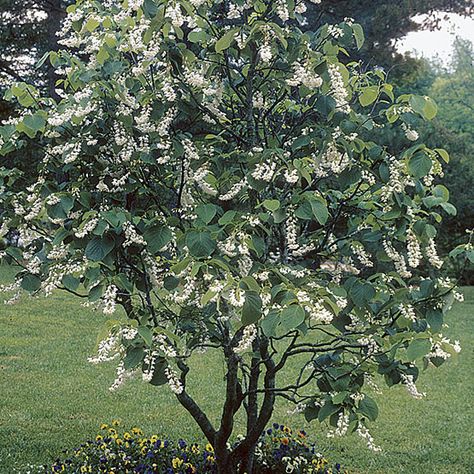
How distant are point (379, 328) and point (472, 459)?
2.93m

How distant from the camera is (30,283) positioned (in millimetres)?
2980

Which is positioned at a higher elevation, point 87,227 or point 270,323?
point 87,227

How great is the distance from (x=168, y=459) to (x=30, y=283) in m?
1.63

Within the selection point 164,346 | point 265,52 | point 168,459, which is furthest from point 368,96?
point 168,459

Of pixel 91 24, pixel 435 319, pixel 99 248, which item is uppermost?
pixel 91 24

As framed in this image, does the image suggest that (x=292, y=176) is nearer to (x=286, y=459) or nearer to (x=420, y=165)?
(x=420, y=165)

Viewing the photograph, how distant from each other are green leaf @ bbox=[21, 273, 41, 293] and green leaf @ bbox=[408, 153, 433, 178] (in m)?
1.58

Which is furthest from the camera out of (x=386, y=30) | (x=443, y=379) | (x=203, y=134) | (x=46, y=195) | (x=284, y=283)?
(x=386, y=30)

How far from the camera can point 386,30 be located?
12.9 metres

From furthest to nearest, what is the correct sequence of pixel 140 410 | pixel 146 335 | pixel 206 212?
pixel 140 410
pixel 206 212
pixel 146 335

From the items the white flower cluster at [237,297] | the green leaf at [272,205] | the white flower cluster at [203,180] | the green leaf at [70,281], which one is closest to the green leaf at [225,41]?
the white flower cluster at [203,180]

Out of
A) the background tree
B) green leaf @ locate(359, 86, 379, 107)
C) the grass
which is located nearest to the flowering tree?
green leaf @ locate(359, 86, 379, 107)

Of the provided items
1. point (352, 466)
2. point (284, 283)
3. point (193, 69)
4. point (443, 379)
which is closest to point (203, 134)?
point (193, 69)

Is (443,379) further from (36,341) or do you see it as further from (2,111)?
(2,111)
